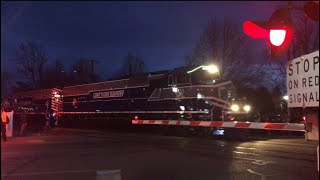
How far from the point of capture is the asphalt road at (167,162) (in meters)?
11.3

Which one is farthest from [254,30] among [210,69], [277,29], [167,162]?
[210,69]

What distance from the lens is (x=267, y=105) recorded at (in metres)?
45.3

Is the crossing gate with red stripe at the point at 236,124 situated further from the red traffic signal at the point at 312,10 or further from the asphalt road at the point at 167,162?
the red traffic signal at the point at 312,10

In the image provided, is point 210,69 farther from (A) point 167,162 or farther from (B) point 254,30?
(B) point 254,30

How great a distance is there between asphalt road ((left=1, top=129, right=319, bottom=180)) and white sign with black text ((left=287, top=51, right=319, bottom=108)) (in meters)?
4.91

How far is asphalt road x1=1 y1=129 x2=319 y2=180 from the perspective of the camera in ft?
37.2

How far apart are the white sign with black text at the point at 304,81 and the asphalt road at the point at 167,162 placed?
16.1 feet

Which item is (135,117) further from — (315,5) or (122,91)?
(315,5)

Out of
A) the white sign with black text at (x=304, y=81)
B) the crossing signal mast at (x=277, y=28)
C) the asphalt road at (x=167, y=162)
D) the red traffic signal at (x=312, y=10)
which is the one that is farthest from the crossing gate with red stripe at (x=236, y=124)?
the red traffic signal at (x=312, y=10)

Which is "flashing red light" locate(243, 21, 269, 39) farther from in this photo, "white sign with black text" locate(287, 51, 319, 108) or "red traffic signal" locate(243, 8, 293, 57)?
"white sign with black text" locate(287, 51, 319, 108)

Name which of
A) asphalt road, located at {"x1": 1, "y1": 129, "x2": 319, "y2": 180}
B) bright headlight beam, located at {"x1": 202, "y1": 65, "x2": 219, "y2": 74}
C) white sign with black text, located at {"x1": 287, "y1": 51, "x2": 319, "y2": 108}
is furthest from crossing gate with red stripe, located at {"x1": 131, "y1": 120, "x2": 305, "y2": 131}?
white sign with black text, located at {"x1": 287, "y1": 51, "x2": 319, "y2": 108}

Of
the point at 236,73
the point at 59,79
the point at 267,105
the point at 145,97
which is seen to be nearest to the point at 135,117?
the point at 145,97

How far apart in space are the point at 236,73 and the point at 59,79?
831 inches

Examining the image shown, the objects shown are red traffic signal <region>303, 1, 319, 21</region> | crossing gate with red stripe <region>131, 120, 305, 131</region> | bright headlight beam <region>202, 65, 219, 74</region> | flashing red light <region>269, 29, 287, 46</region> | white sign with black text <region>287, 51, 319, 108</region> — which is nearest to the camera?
red traffic signal <region>303, 1, 319, 21</region>
